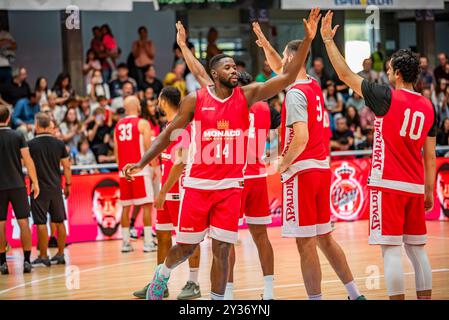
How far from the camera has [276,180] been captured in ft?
50.9

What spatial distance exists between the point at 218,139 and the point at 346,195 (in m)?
8.73

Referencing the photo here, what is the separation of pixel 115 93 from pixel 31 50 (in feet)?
10.6

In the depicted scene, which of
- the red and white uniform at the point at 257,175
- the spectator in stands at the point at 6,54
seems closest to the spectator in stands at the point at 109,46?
the spectator in stands at the point at 6,54

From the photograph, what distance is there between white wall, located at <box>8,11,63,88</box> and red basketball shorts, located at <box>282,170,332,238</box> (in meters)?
12.5

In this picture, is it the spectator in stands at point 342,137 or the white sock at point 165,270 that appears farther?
the spectator in stands at point 342,137

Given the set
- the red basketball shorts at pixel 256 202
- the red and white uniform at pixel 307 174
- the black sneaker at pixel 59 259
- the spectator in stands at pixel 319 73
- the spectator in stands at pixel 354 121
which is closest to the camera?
the red and white uniform at pixel 307 174

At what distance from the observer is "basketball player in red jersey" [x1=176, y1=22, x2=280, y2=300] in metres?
8.60

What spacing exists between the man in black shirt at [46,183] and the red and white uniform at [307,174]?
529 centimetres

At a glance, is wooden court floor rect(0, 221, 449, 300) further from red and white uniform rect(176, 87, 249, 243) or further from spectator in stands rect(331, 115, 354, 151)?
spectator in stands rect(331, 115, 354, 151)

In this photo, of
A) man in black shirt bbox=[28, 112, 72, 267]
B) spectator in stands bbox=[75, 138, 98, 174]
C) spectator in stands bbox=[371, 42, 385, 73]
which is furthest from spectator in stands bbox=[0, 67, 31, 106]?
spectator in stands bbox=[371, 42, 385, 73]

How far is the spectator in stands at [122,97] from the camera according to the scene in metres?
16.4

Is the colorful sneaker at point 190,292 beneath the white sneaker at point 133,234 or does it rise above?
above

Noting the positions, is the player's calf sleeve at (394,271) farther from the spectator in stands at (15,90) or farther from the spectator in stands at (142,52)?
the spectator in stands at (142,52)
